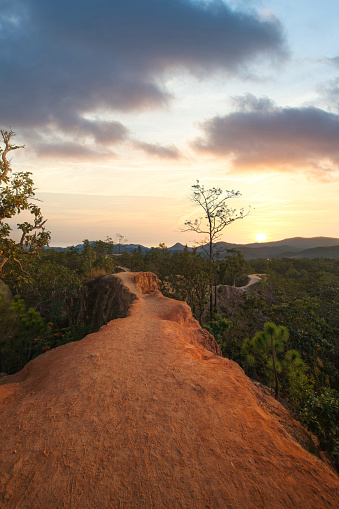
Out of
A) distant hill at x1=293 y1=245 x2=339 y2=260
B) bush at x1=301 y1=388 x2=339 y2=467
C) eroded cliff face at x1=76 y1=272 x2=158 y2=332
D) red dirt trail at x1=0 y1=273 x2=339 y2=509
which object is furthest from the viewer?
distant hill at x1=293 y1=245 x2=339 y2=260

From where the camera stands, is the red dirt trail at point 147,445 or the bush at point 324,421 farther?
the bush at point 324,421

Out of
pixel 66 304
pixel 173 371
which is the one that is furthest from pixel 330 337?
pixel 66 304

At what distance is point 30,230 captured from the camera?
27.3ft

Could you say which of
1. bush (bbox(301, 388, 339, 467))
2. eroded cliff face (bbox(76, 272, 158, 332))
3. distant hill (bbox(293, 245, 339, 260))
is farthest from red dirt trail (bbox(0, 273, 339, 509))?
distant hill (bbox(293, 245, 339, 260))

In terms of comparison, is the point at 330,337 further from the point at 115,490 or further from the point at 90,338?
the point at 115,490

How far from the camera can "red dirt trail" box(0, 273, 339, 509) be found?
2969 mm

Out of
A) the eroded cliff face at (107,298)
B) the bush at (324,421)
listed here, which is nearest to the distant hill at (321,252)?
the eroded cliff face at (107,298)

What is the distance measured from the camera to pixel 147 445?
3.62 meters

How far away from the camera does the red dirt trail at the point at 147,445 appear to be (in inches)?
117

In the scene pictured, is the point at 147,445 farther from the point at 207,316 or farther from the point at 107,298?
the point at 207,316

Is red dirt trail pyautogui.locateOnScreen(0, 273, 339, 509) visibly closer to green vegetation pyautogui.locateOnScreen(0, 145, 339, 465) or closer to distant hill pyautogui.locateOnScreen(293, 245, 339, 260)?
green vegetation pyautogui.locateOnScreen(0, 145, 339, 465)

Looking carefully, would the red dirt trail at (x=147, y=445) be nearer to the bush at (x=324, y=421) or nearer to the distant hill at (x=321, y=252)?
the bush at (x=324, y=421)

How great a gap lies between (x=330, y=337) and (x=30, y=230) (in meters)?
23.6

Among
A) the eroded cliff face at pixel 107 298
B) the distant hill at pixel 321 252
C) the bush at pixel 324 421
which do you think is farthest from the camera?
the distant hill at pixel 321 252
